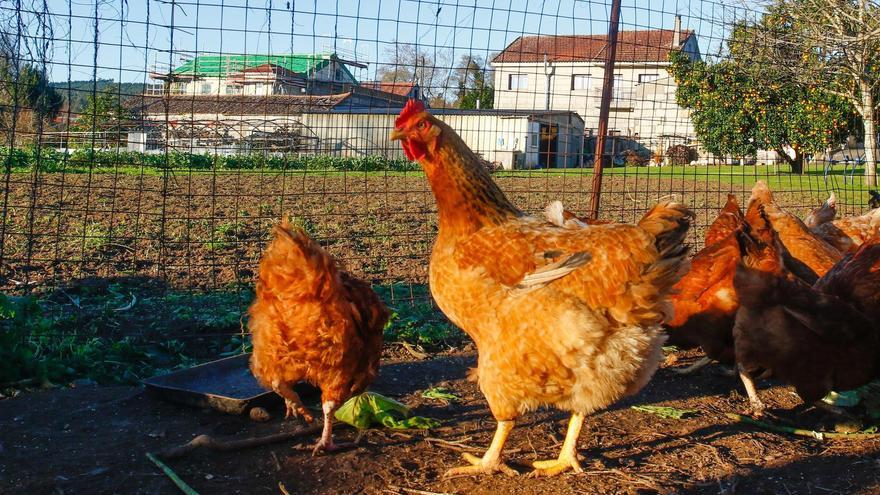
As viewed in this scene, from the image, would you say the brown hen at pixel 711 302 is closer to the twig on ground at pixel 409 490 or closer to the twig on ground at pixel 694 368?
the twig on ground at pixel 694 368

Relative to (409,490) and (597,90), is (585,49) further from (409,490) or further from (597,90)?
(409,490)

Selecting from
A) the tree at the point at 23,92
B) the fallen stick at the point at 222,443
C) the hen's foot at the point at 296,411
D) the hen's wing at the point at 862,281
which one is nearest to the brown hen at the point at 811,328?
the hen's wing at the point at 862,281

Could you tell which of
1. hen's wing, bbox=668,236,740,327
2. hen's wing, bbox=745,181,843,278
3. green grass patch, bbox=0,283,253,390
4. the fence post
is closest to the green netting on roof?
green grass patch, bbox=0,283,253,390

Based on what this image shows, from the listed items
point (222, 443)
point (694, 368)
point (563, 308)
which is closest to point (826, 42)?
point (694, 368)

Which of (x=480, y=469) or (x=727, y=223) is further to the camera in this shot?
(x=727, y=223)

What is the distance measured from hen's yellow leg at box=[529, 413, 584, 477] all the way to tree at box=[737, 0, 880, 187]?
6.67 m

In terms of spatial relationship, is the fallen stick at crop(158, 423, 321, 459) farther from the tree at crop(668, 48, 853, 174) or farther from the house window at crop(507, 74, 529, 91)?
the tree at crop(668, 48, 853, 174)

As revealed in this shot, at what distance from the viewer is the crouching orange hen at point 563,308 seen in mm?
3139

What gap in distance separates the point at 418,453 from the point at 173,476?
1.21 metres

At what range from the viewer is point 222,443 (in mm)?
3404

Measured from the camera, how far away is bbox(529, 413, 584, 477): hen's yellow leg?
132 inches

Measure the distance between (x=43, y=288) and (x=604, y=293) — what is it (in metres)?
5.22

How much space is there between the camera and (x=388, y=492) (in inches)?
122

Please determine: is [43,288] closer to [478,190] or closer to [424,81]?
[424,81]
